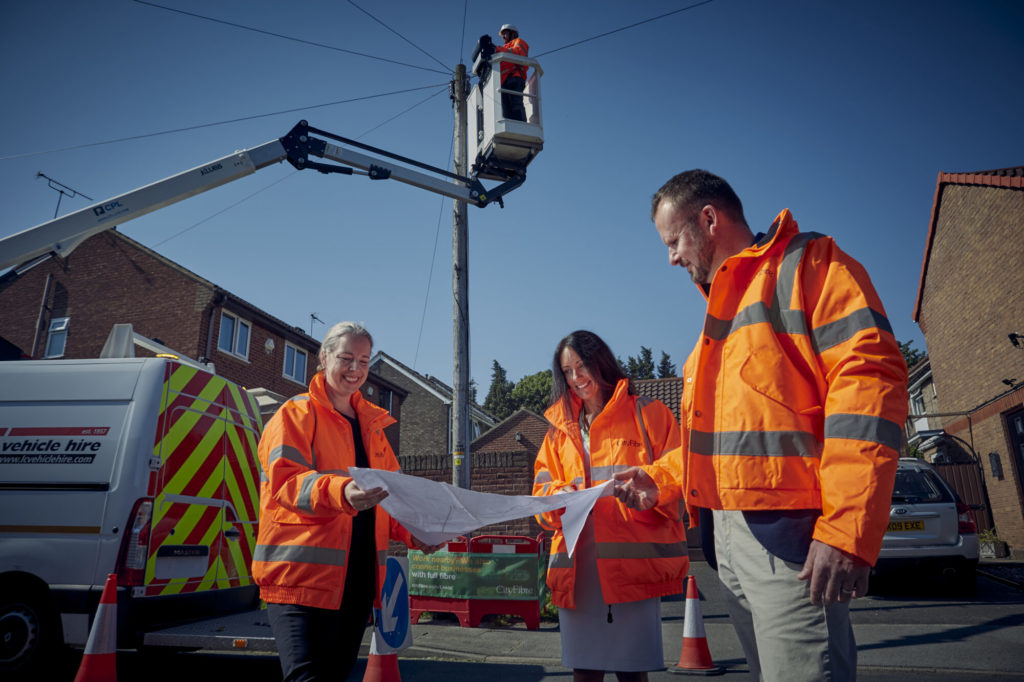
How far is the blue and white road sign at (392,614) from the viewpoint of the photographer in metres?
3.17

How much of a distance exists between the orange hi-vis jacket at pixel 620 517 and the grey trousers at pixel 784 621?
1.00m

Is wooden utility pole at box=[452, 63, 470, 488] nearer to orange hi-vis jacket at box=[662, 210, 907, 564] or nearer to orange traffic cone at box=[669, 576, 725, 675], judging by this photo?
orange traffic cone at box=[669, 576, 725, 675]

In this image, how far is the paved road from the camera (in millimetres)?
5070

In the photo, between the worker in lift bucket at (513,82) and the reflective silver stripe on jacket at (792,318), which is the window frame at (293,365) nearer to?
the worker in lift bucket at (513,82)

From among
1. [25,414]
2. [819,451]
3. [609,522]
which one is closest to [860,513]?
[819,451]

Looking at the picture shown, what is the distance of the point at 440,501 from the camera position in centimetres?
269

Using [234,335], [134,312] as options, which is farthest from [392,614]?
[134,312]

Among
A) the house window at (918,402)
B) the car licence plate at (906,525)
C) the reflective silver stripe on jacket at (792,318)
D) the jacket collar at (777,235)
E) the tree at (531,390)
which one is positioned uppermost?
the tree at (531,390)

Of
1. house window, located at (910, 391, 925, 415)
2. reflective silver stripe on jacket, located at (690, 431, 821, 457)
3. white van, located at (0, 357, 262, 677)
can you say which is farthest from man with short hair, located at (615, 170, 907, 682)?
house window, located at (910, 391, 925, 415)

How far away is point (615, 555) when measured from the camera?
110 inches

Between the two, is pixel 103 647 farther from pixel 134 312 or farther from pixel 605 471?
pixel 134 312

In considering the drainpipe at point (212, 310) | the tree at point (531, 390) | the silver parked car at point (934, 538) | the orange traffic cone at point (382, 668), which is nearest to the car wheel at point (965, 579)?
the silver parked car at point (934, 538)

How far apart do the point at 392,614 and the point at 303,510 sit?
104 centimetres

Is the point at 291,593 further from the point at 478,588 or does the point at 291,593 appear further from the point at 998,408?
the point at 998,408
